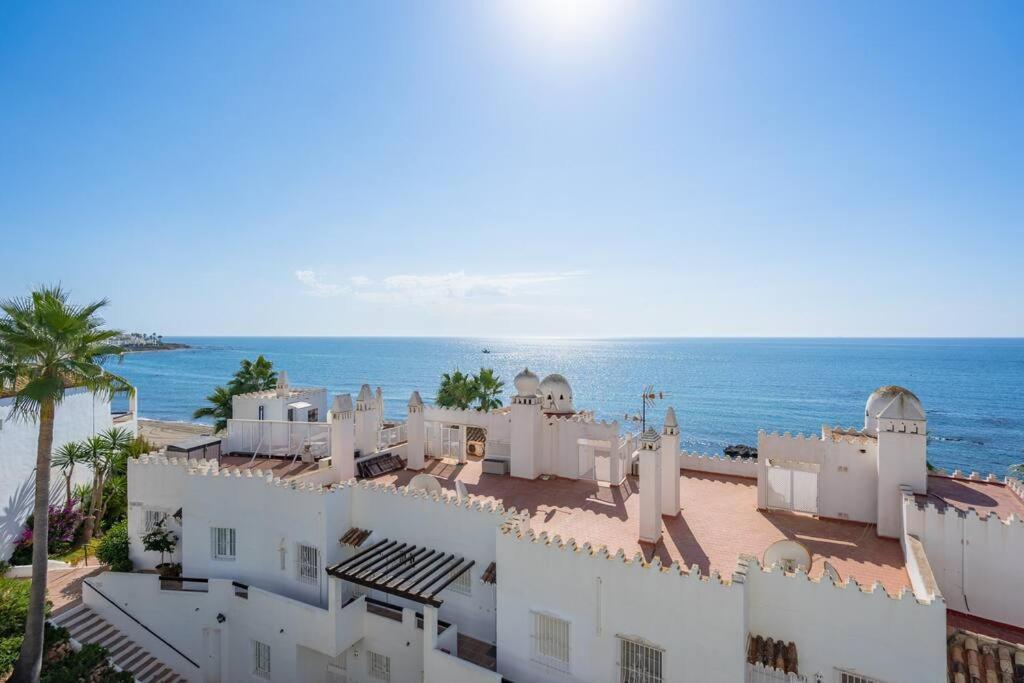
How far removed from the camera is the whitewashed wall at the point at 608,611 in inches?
453

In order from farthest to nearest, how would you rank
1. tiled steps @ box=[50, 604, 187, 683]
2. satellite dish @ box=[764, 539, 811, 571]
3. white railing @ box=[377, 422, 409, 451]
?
white railing @ box=[377, 422, 409, 451] < tiled steps @ box=[50, 604, 187, 683] < satellite dish @ box=[764, 539, 811, 571]

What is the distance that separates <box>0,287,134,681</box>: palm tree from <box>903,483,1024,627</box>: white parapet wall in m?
24.2

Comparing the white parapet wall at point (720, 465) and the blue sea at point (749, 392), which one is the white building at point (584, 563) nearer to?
the white parapet wall at point (720, 465)

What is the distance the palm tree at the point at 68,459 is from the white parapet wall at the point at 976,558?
123 ft

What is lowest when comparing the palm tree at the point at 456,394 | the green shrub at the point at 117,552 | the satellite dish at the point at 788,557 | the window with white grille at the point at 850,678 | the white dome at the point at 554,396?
the green shrub at the point at 117,552

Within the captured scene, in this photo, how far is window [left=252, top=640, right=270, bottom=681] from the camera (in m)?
18.2

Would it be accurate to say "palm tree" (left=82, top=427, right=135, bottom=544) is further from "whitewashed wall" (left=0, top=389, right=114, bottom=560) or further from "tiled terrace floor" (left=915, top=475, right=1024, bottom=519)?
"tiled terrace floor" (left=915, top=475, right=1024, bottom=519)

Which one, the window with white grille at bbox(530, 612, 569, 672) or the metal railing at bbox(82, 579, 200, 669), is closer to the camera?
the window with white grille at bbox(530, 612, 569, 672)

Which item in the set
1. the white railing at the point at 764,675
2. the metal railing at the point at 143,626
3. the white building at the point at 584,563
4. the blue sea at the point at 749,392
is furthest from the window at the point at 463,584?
the blue sea at the point at 749,392

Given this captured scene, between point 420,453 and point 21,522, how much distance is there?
2040 centimetres

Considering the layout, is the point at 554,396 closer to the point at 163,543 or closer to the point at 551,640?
the point at 551,640

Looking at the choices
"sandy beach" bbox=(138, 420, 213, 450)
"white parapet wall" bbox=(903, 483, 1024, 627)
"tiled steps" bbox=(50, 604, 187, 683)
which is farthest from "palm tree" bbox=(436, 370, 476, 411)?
"sandy beach" bbox=(138, 420, 213, 450)

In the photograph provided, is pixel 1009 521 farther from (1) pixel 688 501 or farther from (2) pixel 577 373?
(2) pixel 577 373

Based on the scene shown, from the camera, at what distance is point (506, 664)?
47.4ft
